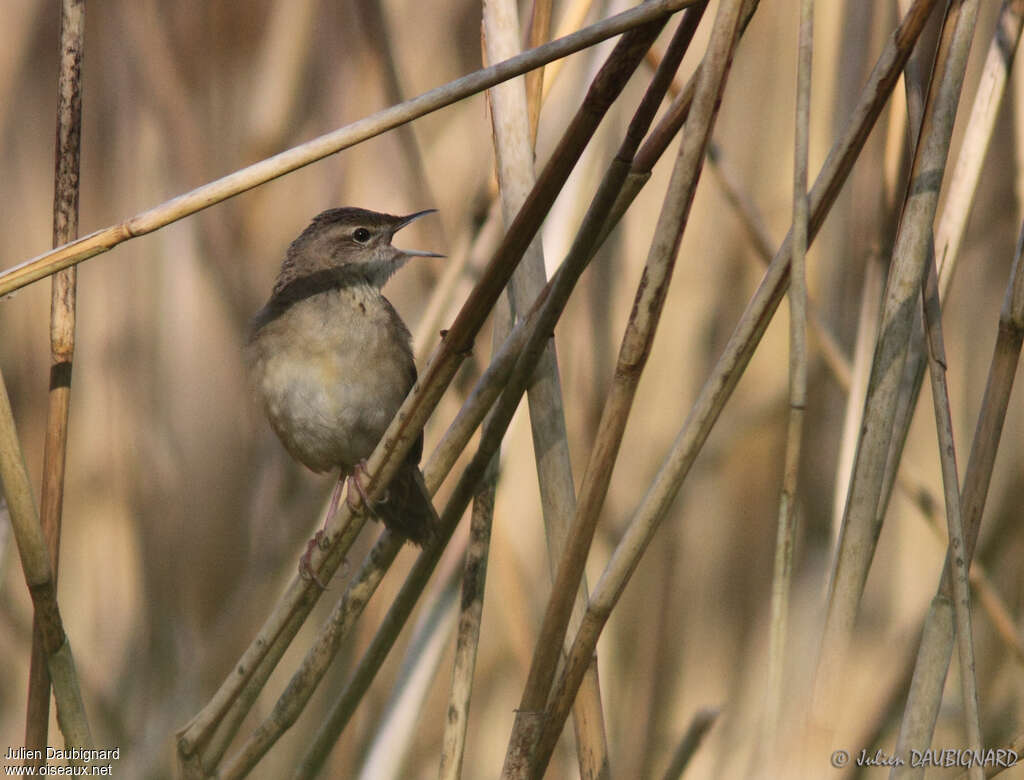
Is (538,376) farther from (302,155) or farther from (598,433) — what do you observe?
(302,155)

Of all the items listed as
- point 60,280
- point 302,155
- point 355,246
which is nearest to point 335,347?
point 355,246

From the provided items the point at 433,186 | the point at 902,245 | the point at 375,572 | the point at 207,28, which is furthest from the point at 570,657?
the point at 207,28

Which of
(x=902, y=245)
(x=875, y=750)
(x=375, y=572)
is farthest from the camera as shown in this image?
(x=875, y=750)

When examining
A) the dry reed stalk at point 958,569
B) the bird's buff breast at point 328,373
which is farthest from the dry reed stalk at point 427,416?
the bird's buff breast at point 328,373

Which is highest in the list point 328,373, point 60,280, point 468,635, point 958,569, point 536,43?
point 536,43

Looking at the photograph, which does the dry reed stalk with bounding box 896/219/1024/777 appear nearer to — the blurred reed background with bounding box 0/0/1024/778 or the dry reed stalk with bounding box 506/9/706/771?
the dry reed stalk with bounding box 506/9/706/771

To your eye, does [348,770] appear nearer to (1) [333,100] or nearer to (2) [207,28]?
(1) [333,100]
